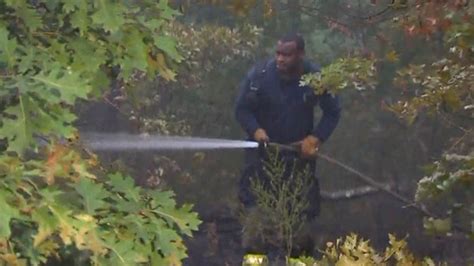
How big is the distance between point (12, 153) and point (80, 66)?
329 mm

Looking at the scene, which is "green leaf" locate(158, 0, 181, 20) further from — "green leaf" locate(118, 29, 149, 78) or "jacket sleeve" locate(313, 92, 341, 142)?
"jacket sleeve" locate(313, 92, 341, 142)

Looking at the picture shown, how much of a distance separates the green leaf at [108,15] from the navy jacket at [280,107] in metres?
4.11

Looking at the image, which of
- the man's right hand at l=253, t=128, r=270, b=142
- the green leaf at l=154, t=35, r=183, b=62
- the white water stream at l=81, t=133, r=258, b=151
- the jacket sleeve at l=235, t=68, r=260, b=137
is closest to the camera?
the green leaf at l=154, t=35, r=183, b=62

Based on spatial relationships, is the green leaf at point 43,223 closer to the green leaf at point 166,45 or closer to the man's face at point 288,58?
the green leaf at point 166,45

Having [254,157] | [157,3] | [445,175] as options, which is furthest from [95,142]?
[157,3]

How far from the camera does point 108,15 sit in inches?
113

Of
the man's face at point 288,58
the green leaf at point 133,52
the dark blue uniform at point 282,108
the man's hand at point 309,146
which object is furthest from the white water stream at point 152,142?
the green leaf at point 133,52

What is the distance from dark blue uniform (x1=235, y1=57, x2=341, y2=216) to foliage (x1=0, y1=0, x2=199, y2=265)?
372 centimetres

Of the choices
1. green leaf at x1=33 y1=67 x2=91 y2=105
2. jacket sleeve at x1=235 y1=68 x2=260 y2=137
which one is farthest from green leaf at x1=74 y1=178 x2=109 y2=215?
jacket sleeve at x1=235 y1=68 x2=260 y2=137

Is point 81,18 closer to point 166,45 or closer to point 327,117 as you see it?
point 166,45

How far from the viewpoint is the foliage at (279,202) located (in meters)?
6.30

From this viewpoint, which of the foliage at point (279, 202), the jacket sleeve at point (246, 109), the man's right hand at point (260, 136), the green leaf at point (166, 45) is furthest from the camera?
the jacket sleeve at point (246, 109)

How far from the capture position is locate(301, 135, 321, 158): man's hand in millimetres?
6988

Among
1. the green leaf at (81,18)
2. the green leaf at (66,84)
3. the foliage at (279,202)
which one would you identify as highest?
the green leaf at (81,18)
